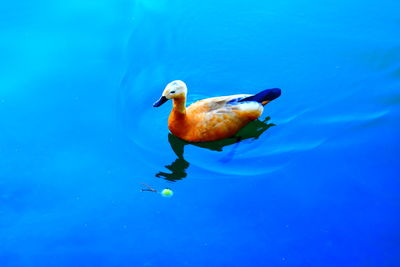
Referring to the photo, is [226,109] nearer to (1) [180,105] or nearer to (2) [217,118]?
(2) [217,118]

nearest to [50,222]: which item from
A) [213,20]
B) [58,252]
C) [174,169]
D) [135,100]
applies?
[58,252]

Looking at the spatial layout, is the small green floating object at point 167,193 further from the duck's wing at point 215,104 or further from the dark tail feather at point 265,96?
the dark tail feather at point 265,96

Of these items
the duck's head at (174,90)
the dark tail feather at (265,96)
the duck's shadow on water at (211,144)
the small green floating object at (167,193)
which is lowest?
the small green floating object at (167,193)

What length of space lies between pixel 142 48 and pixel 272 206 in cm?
298

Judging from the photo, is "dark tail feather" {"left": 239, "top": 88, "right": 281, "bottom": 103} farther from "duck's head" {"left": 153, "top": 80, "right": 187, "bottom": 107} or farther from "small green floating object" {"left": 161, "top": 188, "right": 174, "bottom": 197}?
"small green floating object" {"left": 161, "top": 188, "right": 174, "bottom": 197}

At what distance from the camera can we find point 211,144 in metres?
6.19

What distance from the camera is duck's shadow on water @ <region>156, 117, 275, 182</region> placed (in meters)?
5.85

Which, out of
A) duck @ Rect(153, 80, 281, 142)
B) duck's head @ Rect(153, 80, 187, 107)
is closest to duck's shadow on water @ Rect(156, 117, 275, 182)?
duck @ Rect(153, 80, 281, 142)

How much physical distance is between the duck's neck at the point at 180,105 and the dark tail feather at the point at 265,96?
2.24 feet

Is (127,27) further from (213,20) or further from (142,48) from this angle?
(213,20)

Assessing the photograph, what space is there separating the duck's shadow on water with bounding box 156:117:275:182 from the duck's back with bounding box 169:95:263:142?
0.08 meters

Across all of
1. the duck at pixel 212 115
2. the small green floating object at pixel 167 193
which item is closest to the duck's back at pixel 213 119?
the duck at pixel 212 115

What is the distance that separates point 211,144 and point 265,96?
2.75 ft

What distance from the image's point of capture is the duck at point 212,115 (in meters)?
6.06
